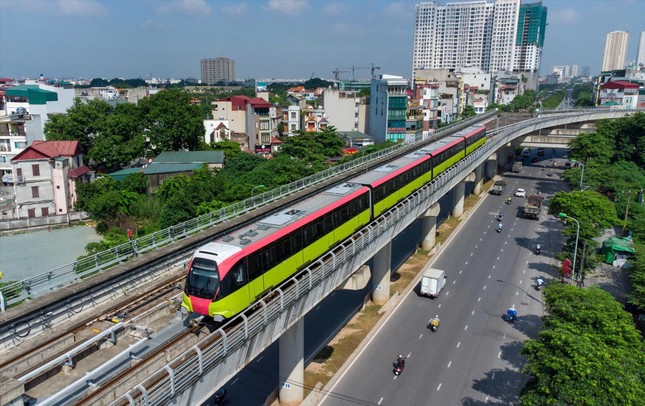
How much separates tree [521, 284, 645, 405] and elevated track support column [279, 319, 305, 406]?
10.0 metres

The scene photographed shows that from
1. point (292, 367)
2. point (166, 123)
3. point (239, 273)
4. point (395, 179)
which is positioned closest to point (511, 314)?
point (395, 179)

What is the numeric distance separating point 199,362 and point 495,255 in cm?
3545

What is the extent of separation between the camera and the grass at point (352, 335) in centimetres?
2549

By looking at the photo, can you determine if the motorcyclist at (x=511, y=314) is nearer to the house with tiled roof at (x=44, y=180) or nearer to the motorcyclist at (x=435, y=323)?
the motorcyclist at (x=435, y=323)

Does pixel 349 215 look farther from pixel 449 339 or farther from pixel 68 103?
pixel 68 103

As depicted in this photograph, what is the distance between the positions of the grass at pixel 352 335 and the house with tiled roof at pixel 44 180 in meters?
39.8

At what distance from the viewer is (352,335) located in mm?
29688

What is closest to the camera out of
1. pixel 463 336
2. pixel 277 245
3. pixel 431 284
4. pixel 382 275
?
pixel 277 245

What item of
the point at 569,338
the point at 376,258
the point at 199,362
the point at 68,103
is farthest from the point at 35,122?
the point at 569,338

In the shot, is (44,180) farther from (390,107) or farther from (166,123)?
(390,107)

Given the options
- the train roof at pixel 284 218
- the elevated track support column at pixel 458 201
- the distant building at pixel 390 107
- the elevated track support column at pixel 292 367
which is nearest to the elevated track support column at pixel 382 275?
the train roof at pixel 284 218

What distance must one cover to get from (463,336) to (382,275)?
708 centimetres

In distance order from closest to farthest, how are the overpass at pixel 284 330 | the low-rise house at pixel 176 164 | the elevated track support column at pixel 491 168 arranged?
the overpass at pixel 284 330, the low-rise house at pixel 176 164, the elevated track support column at pixel 491 168

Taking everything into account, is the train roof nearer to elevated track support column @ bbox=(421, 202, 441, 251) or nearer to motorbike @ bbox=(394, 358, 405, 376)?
motorbike @ bbox=(394, 358, 405, 376)
